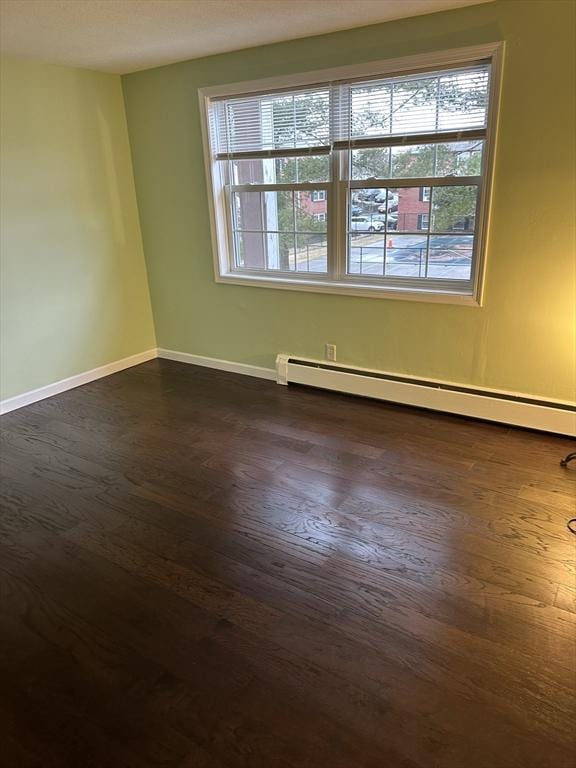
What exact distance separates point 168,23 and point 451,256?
6.64 feet

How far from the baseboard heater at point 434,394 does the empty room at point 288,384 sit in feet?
0.07

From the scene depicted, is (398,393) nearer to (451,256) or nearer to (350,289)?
(350,289)

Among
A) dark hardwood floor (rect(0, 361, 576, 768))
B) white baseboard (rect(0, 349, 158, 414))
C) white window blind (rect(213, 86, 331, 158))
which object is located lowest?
dark hardwood floor (rect(0, 361, 576, 768))

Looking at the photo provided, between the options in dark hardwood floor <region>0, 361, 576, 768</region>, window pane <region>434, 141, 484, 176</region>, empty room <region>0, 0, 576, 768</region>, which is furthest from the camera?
window pane <region>434, 141, 484, 176</region>

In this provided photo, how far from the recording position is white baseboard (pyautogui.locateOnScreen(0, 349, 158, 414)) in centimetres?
380

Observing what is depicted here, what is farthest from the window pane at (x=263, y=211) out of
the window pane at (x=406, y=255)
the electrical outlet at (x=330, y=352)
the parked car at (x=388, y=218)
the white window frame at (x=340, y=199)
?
the electrical outlet at (x=330, y=352)

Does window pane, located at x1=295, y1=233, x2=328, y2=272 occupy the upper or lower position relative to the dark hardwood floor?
upper

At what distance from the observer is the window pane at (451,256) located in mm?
3176

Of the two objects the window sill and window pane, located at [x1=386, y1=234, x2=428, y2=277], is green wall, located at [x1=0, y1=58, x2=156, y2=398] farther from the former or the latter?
window pane, located at [x1=386, y1=234, x2=428, y2=277]

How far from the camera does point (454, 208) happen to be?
3.13m

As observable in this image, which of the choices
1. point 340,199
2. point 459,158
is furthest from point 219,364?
point 459,158

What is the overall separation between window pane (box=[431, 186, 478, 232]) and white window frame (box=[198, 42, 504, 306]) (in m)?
0.08

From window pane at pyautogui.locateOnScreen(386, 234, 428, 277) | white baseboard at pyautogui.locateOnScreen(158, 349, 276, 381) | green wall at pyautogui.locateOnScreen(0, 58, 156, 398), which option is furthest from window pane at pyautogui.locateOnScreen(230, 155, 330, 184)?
white baseboard at pyautogui.locateOnScreen(158, 349, 276, 381)

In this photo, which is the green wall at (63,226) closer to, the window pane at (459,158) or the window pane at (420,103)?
the window pane at (420,103)
